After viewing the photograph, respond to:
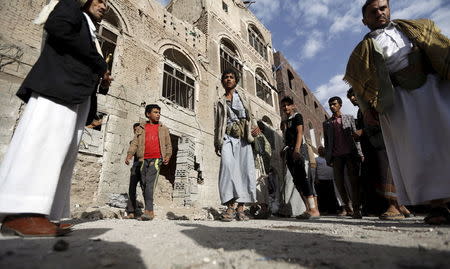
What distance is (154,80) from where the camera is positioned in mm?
7902

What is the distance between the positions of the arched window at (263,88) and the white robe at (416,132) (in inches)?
465

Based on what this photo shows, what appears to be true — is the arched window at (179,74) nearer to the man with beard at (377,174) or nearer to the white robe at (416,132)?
the man with beard at (377,174)

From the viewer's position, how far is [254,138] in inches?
147

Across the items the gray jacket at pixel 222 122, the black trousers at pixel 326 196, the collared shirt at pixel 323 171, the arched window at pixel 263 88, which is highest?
the arched window at pixel 263 88

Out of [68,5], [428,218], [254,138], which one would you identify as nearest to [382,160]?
[428,218]

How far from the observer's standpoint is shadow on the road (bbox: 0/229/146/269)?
870 mm

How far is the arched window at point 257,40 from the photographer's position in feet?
48.3

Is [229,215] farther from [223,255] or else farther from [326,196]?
[326,196]

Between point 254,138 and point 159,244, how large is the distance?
2.65 metres

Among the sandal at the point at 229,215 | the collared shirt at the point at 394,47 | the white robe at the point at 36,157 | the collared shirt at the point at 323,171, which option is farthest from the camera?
the collared shirt at the point at 323,171

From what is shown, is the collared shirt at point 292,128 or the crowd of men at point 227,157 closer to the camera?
the crowd of men at point 227,157

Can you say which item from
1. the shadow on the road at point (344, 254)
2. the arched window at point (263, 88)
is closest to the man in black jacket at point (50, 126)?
the shadow on the road at point (344, 254)

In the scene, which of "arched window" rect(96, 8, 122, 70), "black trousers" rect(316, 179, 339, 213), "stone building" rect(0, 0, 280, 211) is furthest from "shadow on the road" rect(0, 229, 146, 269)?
"arched window" rect(96, 8, 122, 70)

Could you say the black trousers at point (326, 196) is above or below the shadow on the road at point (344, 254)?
above
